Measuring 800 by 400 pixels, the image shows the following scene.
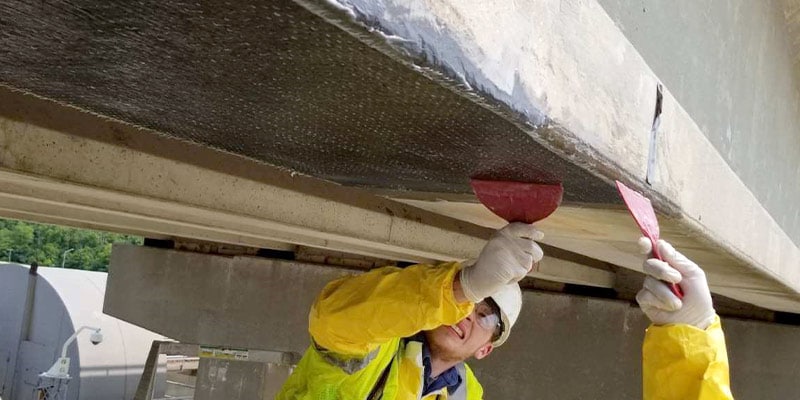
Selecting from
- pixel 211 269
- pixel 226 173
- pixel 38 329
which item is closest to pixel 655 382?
pixel 226 173

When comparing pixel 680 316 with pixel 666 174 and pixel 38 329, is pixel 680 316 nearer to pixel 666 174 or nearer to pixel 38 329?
pixel 666 174

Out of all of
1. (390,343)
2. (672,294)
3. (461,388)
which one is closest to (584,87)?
(672,294)

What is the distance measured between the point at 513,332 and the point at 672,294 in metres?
4.38

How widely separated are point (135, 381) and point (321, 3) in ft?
42.7

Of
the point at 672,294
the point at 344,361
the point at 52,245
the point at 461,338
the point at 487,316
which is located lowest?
the point at 52,245

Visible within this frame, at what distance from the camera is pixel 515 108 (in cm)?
101

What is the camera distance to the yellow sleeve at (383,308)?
7.87 ft

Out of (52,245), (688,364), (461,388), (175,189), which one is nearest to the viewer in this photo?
(688,364)

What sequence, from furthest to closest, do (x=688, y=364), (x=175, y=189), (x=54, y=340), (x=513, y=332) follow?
(x=54, y=340)
(x=513, y=332)
(x=175, y=189)
(x=688, y=364)

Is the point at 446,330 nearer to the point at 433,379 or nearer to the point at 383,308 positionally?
the point at 433,379

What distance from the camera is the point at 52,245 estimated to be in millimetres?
28781

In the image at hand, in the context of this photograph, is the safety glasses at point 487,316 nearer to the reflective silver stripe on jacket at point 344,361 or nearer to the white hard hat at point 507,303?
the white hard hat at point 507,303

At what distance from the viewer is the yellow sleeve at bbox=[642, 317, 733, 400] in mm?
2062

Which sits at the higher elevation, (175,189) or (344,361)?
(175,189)
